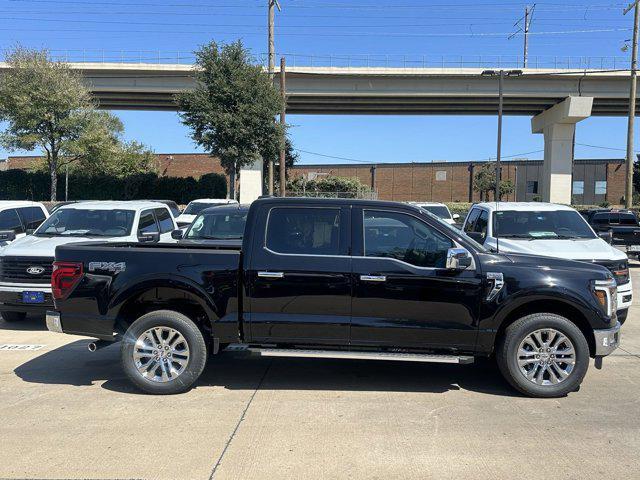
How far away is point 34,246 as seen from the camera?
27.9 ft

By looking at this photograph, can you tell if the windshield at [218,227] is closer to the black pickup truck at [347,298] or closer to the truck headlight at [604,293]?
the black pickup truck at [347,298]

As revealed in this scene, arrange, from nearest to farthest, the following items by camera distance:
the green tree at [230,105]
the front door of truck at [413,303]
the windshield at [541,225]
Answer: the front door of truck at [413,303], the windshield at [541,225], the green tree at [230,105]

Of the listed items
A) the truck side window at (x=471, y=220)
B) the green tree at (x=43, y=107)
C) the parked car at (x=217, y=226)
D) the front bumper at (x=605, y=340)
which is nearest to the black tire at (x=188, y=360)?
the front bumper at (x=605, y=340)

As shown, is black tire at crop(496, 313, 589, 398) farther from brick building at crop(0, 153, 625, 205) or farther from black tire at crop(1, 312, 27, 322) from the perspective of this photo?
brick building at crop(0, 153, 625, 205)

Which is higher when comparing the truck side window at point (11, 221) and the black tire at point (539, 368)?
the truck side window at point (11, 221)

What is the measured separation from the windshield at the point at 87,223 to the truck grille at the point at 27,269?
1.05 metres

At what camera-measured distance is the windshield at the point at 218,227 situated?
9938 mm

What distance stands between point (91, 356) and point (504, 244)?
20.9ft

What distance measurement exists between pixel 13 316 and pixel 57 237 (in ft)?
4.78

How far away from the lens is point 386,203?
5.67 m

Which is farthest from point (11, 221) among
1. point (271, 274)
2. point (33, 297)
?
point (271, 274)

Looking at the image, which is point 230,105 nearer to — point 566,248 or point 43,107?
point 43,107

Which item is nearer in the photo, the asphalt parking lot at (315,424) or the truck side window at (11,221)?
the asphalt parking lot at (315,424)

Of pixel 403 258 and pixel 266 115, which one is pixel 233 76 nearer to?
pixel 266 115
